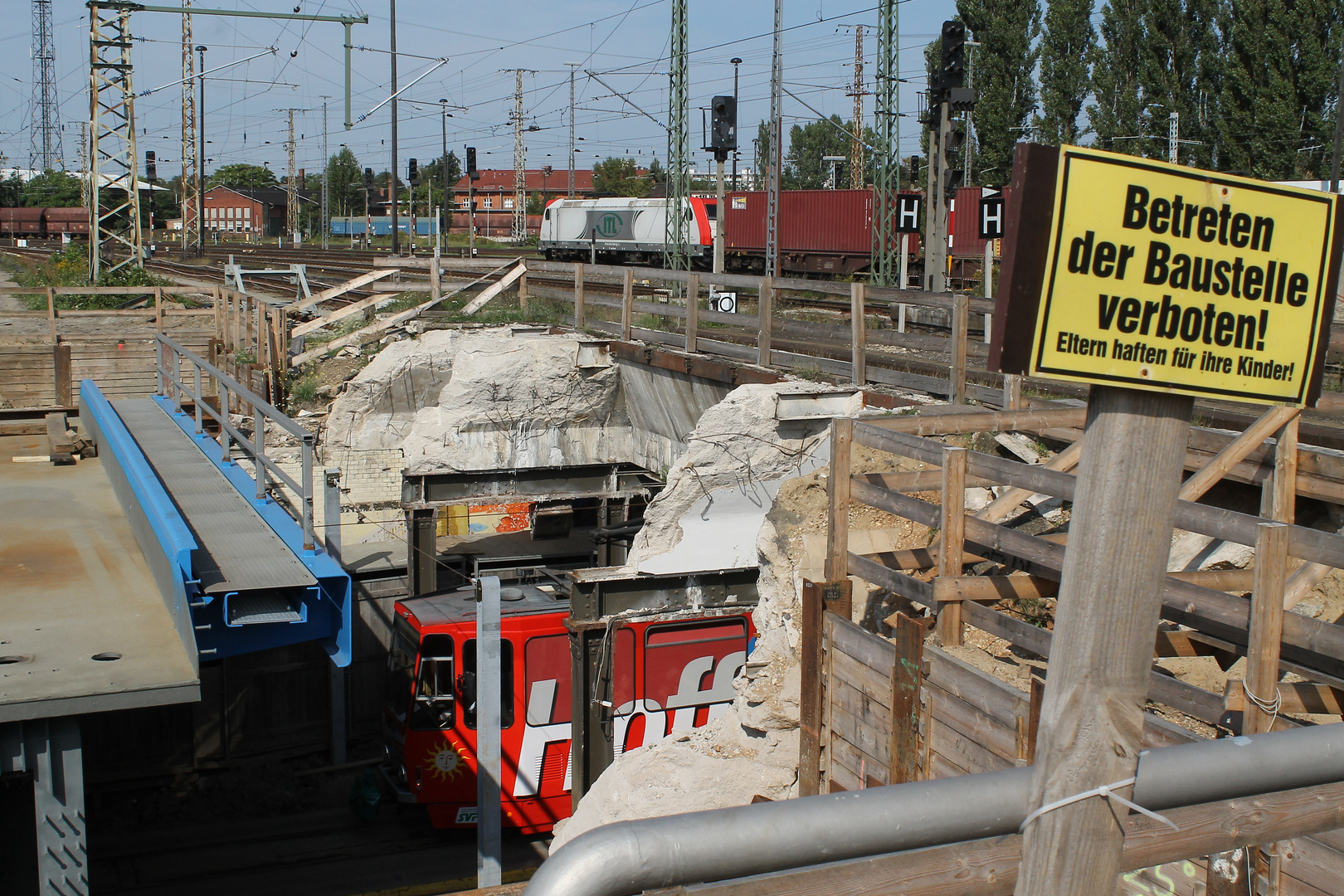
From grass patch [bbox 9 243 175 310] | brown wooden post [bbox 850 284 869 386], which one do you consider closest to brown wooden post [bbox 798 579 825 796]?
brown wooden post [bbox 850 284 869 386]

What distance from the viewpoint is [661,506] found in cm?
1227

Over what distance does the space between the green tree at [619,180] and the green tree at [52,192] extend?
42.6 m

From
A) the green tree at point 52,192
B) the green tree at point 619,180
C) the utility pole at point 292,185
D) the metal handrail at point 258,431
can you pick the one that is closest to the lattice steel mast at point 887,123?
the metal handrail at point 258,431

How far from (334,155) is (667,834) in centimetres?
13781

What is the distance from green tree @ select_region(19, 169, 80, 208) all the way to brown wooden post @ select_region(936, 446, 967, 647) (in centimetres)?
9636

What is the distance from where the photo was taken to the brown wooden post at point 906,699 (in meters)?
5.25

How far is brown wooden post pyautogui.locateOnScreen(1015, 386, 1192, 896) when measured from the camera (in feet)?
5.57

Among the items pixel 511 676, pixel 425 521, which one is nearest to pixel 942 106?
pixel 425 521

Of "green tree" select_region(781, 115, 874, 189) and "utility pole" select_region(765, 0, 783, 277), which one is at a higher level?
"green tree" select_region(781, 115, 874, 189)

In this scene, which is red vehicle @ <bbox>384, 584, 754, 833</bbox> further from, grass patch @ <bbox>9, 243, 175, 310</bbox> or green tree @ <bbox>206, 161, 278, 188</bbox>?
green tree @ <bbox>206, 161, 278, 188</bbox>

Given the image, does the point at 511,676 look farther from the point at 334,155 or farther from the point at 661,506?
the point at 334,155

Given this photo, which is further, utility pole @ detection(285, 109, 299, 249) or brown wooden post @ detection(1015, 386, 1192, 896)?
utility pole @ detection(285, 109, 299, 249)

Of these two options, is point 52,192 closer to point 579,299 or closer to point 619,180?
point 619,180

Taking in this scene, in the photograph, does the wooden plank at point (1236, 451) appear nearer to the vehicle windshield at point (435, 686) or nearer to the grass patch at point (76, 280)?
the vehicle windshield at point (435, 686)
